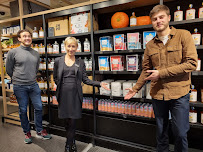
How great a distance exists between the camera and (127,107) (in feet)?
8.36

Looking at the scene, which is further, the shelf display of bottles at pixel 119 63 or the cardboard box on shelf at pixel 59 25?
the cardboard box on shelf at pixel 59 25

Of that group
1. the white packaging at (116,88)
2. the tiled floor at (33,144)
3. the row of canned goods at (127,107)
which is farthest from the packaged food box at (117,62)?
the tiled floor at (33,144)

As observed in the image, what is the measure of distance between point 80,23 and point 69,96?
1361 millimetres

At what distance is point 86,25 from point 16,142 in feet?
8.31

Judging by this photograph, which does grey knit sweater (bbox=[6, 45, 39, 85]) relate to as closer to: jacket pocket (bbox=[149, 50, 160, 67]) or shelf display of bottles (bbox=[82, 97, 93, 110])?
shelf display of bottles (bbox=[82, 97, 93, 110])

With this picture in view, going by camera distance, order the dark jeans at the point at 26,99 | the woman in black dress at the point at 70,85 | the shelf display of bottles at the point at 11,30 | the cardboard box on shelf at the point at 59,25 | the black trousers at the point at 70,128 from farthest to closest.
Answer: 1. the shelf display of bottles at the point at 11,30
2. the cardboard box on shelf at the point at 59,25
3. the dark jeans at the point at 26,99
4. the black trousers at the point at 70,128
5. the woman in black dress at the point at 70,85

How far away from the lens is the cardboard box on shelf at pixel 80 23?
Result: 2732 mm

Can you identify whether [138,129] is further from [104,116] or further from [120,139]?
[104,116]

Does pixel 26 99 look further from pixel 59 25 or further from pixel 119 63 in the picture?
pixel 119 63

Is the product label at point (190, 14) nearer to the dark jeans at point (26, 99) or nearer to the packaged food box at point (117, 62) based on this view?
the packaged food box at point (117, 62)

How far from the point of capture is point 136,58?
241cm

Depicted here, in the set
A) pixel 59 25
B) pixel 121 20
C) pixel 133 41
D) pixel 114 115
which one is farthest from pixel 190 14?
pixel 59 25

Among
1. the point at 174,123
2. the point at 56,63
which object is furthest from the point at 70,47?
the point at 174,123

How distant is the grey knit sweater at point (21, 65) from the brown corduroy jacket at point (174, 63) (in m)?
2.13
